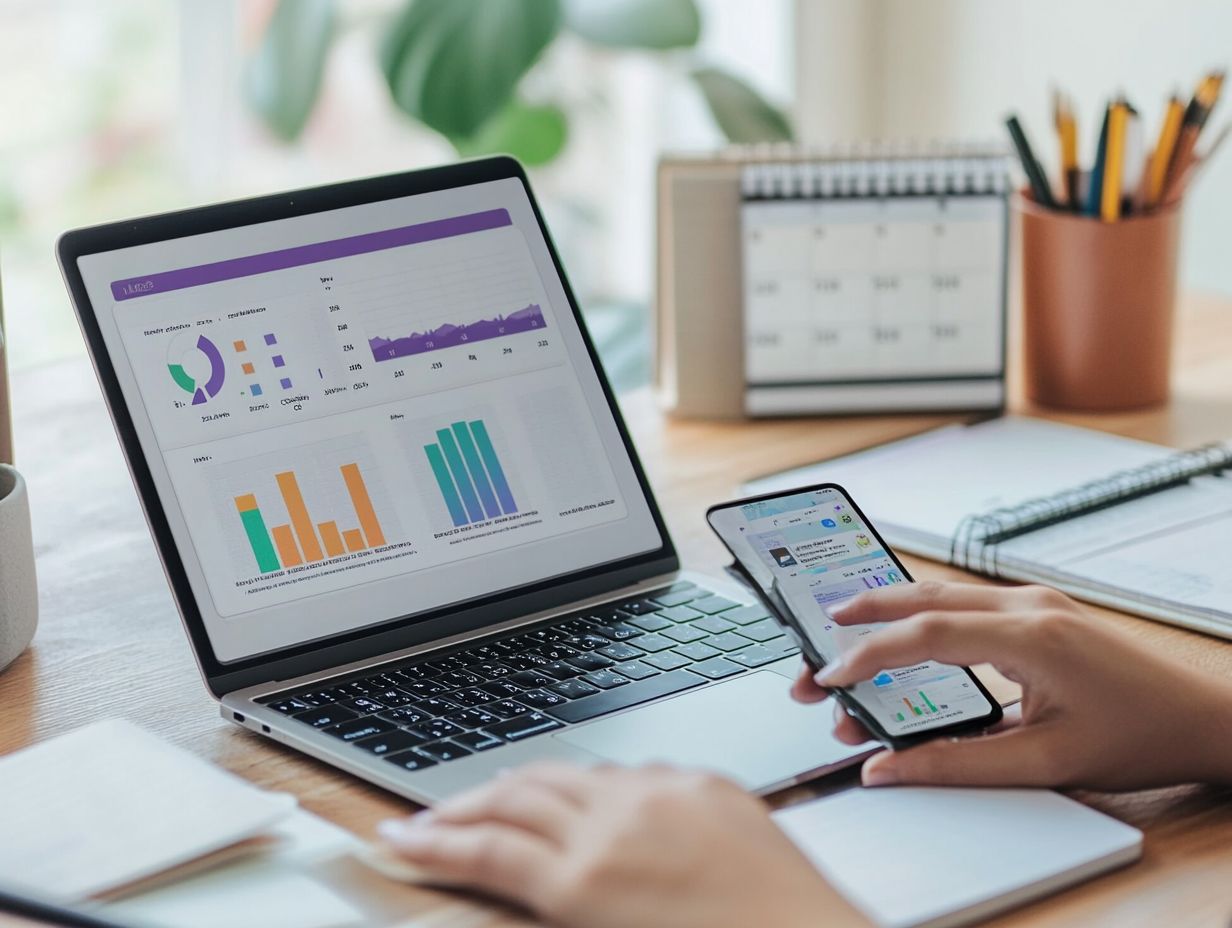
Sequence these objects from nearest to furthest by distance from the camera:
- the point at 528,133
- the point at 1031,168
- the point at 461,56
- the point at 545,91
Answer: the point at 1031,168 < the point at 461,56 < the point at 528,133 < the point at 545,91

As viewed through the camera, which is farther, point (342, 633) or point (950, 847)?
point (342, 633)

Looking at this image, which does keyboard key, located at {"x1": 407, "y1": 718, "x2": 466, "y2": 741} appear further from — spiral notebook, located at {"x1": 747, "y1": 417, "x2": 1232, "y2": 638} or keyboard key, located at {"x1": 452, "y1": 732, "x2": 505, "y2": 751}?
spiral notebook, located at {"x1": 747, "y1": 417, "x2": 1232, "y2": 638}

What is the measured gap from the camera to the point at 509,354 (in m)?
0.95

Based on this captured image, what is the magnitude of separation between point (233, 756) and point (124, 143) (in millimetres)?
2473

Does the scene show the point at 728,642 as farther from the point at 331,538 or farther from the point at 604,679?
the point at 331,538

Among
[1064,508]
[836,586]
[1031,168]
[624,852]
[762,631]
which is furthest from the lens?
[1031,168]

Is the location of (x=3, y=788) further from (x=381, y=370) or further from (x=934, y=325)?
(x=934, y=325)

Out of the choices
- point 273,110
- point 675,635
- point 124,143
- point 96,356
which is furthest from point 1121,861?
point 124,143

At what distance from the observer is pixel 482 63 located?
206cm

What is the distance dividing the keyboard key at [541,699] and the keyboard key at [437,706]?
0.03m

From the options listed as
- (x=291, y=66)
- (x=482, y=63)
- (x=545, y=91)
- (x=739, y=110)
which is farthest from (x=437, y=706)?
(x=545, y=91)

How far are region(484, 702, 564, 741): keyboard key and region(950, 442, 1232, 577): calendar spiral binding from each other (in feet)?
1.25

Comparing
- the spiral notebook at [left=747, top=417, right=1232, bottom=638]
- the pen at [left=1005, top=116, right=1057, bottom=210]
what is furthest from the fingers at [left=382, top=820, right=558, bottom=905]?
the pen at [left=1005, top=116, right=1057, bottom=210]

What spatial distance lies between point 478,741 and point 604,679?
0.31ft
